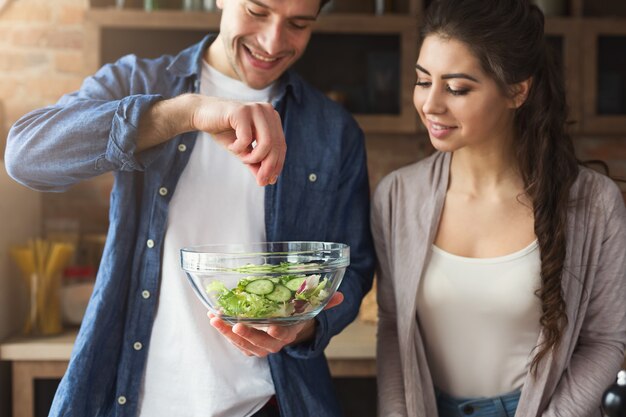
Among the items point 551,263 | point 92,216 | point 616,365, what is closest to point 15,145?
point 551,263

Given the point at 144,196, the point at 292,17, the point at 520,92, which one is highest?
the point at 292,17

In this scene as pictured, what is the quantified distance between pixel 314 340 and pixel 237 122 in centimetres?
47

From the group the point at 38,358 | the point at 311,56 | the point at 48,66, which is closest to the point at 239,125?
the point at 38,358

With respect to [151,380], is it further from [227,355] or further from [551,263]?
[551,263]

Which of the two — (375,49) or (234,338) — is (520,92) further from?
(375,49)

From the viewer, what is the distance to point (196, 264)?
1.17 m

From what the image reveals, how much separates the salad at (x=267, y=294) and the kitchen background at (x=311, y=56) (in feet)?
5.95

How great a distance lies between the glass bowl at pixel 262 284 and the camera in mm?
1118

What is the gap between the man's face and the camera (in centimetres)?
144

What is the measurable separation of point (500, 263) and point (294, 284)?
61 centimetres

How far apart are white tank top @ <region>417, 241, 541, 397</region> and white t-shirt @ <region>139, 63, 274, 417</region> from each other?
386mm

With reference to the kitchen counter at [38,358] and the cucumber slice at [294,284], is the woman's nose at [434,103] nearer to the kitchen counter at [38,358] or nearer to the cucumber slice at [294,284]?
the cucumber slice at [294,284]

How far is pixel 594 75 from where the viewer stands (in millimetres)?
2986

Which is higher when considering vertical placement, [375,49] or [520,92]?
[375,49]
